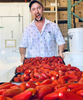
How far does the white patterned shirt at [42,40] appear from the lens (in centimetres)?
205

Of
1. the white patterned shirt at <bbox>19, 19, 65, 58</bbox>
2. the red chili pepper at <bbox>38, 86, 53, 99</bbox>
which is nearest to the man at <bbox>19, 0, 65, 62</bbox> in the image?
the white patterned shirt at <bbox>19, 19, 65, 58</bbox>

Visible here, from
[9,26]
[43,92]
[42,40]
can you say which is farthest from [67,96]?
[9,26]

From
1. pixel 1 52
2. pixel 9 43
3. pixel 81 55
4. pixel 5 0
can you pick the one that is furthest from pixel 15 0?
pixel 81 55

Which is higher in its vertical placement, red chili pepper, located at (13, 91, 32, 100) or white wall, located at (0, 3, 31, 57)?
white wall, located at (0, 3, 31, 57)

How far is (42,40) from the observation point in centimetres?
205

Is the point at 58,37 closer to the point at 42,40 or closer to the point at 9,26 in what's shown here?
the point at 42,40

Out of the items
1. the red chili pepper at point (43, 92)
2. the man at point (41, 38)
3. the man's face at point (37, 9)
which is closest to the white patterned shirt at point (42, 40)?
the man at point (41, 38)

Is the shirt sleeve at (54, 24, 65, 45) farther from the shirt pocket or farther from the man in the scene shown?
the shirt pocket

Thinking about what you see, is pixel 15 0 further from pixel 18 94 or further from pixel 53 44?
pixel 18 94

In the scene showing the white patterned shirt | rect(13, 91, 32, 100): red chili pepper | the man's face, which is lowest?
rect(13, 91, 32, 100): red chili pepper

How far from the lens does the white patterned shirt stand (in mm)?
2055

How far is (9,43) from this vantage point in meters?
3.73

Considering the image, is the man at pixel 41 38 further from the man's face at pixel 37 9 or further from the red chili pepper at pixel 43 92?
the red chili pepper at pixel 43 92

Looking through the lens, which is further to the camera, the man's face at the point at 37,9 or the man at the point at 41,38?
the man at the point at 41,38
